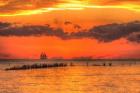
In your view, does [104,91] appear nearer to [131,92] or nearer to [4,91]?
[131,92]

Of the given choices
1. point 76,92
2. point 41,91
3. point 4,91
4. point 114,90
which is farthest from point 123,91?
point 4,91

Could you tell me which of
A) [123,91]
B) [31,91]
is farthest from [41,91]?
[123,91]

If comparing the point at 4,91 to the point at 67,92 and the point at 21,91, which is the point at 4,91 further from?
the point at 67,92

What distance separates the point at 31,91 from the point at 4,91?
14.9 ft

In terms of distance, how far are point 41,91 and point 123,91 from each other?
13.7 meters

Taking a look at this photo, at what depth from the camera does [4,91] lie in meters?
85.1

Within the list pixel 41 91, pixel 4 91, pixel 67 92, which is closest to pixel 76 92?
pixel 67 92

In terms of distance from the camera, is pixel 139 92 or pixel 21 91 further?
pixel 21 91

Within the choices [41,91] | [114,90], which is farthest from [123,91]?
[41,91]

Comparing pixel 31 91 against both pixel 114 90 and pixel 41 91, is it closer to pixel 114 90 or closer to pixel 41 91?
pixel 41 91

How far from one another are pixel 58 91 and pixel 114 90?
31.5 feet

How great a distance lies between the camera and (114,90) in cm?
8688

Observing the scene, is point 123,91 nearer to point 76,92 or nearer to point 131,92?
point 131,92

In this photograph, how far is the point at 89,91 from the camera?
85.2 m
